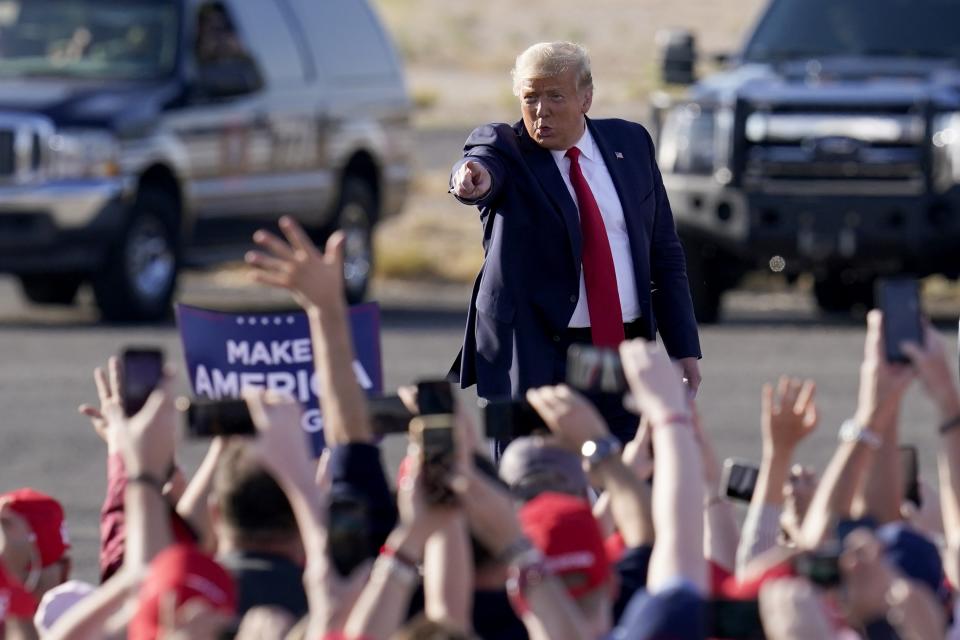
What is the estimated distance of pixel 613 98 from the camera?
42.4 meters

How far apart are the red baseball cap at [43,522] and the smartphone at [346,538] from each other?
1.46 metres

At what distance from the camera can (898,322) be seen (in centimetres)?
453

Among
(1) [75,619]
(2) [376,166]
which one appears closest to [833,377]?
(2) [376,166]

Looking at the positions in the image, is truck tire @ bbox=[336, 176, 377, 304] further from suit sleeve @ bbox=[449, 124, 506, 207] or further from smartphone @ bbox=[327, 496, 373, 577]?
smartphone @ bbox=[327, 496, 373, 577]

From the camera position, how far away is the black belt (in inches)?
263

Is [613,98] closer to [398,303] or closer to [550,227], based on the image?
[398,303]

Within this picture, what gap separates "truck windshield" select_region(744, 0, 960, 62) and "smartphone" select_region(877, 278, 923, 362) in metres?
10.5

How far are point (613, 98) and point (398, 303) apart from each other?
81.6 ft

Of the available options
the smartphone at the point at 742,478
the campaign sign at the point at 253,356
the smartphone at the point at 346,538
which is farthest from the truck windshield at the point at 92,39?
the smartphone at the point at 346,538

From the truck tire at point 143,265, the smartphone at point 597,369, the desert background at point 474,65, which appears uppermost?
the smartphone at point 597,369

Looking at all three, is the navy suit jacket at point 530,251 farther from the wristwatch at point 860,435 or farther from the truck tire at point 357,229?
the truck tire at point 357,229

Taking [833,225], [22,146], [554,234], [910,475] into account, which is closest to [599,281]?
[554,234]

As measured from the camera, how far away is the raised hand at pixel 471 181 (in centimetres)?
650

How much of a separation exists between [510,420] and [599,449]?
34cm
